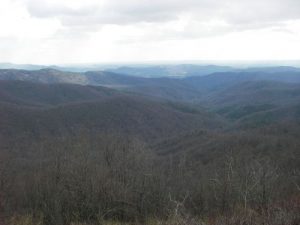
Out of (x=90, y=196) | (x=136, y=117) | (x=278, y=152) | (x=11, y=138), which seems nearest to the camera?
(x=90, y=196)

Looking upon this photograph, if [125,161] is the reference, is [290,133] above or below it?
below

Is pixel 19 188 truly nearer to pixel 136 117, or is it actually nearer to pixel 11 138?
pixel 11 138

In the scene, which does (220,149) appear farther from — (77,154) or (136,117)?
(136,117)

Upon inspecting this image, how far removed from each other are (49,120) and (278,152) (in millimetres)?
100481

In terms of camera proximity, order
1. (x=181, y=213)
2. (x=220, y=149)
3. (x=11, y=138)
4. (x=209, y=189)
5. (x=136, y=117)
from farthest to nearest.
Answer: (x=136, y=117) < (x=11, y=138) < (x=220, y=149) < (x=209, y=189) < (x=181, y=213)

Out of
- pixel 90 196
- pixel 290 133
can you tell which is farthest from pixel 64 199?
pixel 290 133

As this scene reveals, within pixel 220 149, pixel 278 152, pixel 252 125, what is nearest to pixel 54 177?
pixel 278 152

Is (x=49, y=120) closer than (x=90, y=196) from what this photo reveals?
No

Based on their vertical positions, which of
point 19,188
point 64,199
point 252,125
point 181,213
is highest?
point 181,213

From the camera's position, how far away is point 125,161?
152 ft

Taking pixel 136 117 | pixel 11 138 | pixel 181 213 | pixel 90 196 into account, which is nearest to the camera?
pixel 181 213

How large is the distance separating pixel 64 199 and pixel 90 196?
92.6 inches

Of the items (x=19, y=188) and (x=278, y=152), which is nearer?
(x=19, y=188)

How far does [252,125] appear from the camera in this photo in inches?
6924
